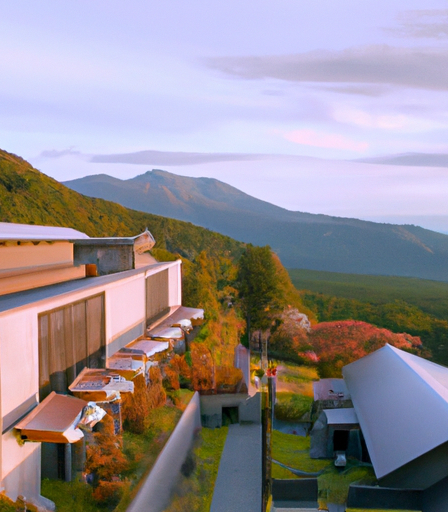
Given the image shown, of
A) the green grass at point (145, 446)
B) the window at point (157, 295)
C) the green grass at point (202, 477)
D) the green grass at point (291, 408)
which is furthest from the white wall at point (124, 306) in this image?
the green grass at point (291, 408)

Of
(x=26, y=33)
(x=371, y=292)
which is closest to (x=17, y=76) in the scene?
(x=26, y=33)

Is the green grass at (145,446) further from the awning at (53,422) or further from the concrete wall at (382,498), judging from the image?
the concrete wall at (382,498)

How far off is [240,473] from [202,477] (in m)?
1.02

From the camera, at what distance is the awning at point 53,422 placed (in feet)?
15.2

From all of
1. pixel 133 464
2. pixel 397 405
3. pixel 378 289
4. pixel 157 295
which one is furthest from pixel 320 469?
pixel 378 289

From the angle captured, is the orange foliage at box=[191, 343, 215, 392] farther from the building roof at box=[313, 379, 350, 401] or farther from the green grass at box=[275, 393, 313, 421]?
the building roof at box=[313, 379, 350, 401]

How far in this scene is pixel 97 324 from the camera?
7.16m

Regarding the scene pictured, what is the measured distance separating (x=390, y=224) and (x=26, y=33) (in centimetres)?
7517

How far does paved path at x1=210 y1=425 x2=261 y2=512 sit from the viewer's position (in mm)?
9234

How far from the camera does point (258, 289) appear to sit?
72.8 ft

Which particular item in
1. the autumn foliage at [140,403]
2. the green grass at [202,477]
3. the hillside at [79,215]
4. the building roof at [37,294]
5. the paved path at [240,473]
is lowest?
the paved path at [240,473]

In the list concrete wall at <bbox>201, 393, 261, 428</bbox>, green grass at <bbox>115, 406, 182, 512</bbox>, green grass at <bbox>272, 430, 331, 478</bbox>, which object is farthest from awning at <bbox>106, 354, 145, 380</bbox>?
concrete wall at <bbox>201, 393, 261, 428</bbox>

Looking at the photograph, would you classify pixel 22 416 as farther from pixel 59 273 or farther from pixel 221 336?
pixel 221 336

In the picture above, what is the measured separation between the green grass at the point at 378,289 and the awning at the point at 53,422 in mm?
27787
